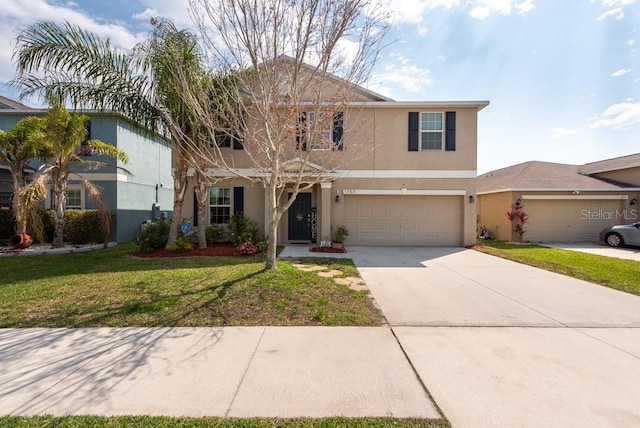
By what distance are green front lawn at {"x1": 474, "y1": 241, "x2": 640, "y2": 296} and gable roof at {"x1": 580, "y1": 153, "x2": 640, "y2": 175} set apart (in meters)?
9.14

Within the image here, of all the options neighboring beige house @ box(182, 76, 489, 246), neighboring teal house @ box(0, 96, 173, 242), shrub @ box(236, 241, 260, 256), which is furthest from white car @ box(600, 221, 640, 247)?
neighboring teal house @ box(0, 96, 173, 242)

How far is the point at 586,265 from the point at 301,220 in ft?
32.4

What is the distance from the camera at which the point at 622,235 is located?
13.2 m

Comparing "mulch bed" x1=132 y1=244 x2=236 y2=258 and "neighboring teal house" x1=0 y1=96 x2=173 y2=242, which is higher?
"neighboring teal house" x1=0 y1=96 x2=173 y2=242

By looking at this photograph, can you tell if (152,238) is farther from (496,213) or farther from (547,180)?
(547,180)

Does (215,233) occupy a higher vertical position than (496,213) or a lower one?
lower

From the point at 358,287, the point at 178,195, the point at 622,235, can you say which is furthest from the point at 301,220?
the point at 622,235

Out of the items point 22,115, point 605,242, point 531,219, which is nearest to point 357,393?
point 531,219

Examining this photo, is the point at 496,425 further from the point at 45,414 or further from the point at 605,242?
the point at 605,242

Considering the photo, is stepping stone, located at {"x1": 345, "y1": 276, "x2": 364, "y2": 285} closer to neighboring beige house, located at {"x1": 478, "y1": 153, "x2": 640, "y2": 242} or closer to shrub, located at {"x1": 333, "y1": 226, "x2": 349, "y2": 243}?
shrub, located at {"x1": 333, "y1": 226, "x2": 349, "y2": 243}

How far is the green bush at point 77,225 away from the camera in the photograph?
11930 millimetres

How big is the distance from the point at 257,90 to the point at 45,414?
6.62 meters

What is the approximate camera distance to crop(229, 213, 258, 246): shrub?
11.1 meters

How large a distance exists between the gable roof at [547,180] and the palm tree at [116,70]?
50.4ft
